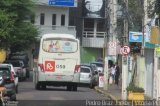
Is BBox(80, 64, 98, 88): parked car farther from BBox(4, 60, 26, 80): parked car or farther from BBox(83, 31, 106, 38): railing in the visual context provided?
BBox(83, 31, 106, 38): railing

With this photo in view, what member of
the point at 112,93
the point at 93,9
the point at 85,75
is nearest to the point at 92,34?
the point at 93,9

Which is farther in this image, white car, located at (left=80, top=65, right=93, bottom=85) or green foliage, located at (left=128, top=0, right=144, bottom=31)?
white car, located at (left=80, top=65, right=93, bottom=85)

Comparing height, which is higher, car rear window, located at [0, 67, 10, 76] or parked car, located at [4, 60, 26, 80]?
car rear window, located at [0, 67, 10, 76]

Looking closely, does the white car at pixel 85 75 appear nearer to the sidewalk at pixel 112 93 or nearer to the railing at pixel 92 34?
the sidewalk at pixel 112 93

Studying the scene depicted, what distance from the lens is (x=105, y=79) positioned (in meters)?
44.9

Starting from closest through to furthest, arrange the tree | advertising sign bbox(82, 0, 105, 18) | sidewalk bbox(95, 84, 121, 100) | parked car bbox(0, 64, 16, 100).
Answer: parked car bbox(0, 64, 16, 100) < sidewalk bbox(95, 84, 121, 100) < the tree < advertising sign bbox(82, 0, 105, 18)

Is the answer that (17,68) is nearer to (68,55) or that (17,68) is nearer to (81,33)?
(68,55)

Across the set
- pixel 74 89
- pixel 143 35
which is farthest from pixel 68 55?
pixel 143 35

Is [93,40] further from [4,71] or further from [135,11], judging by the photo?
[4,71]

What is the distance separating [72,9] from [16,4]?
139 ft

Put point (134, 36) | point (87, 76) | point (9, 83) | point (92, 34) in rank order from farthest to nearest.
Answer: point (92, 34) → point (87, 76) → point (134, 36) → point (9, 83)

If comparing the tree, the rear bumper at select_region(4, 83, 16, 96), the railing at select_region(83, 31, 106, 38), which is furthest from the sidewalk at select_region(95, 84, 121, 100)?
the railing at select_region(83, 31, 106, 38)

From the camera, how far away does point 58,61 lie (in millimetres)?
40188

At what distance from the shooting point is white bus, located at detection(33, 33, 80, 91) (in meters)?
40.0
